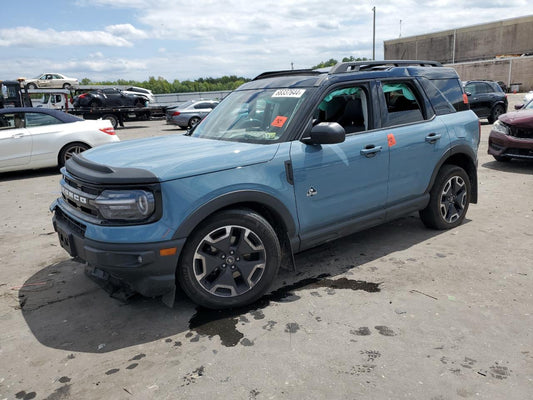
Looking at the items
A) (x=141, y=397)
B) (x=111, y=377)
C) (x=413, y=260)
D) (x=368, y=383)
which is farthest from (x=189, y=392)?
(x=413, y=260)

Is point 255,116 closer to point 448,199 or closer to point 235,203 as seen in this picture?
point 235,203

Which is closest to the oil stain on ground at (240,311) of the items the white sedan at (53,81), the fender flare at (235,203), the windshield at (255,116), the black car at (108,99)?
the fender flare at (235,203)

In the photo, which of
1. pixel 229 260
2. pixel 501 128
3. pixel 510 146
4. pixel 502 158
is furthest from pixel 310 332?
pixel 502 158

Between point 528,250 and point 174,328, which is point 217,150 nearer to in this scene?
point 174,328

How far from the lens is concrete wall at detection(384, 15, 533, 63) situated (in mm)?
64125

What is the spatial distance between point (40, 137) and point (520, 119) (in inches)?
379

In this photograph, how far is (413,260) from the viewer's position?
4344 millimetres

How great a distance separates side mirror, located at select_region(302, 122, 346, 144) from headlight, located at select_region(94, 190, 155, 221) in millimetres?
1384

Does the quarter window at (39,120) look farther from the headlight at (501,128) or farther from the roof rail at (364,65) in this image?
the headlight at (501,128)

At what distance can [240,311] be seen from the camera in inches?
135

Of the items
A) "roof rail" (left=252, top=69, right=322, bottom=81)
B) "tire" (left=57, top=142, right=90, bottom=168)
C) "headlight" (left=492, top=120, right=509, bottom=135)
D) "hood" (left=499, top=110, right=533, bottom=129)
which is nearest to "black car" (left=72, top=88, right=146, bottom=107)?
"tire" (left=57, top=142, right=90, bottom=168)

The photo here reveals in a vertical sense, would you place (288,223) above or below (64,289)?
above

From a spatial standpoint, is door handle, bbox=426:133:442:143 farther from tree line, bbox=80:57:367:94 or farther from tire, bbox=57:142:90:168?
tree line, bbox=80:57:367:94

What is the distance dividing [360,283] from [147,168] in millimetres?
2044
